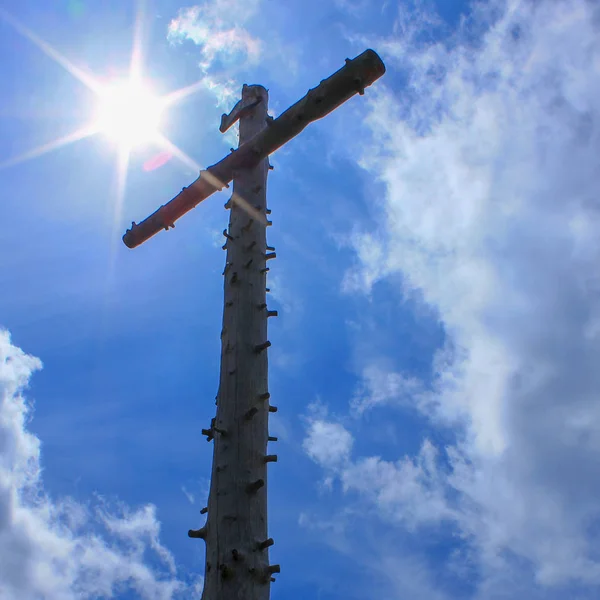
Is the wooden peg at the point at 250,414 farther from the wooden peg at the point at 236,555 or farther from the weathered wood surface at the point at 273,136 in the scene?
the weathered wood surface at the point at 273,136

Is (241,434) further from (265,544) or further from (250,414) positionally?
(265,544)

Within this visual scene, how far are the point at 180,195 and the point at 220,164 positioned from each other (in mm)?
820

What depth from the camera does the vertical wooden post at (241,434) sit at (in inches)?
167

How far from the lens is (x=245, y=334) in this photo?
5.62 metres

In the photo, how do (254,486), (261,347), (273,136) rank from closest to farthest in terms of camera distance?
1. (254,486)
2. (261,347)
3. (273,136)

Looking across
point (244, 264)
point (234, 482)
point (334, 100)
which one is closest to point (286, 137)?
point (334, 100)

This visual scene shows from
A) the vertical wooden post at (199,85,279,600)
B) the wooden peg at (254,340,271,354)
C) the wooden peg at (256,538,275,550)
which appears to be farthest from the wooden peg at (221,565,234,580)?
the wooden peg at (254,340,271,354)

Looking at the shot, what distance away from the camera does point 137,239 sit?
8.26m

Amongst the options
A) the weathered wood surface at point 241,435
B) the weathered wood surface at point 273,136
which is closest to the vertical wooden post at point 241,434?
the weathered wood surface at point 241,435

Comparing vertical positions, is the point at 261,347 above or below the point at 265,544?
above

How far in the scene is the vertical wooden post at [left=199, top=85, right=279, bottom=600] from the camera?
4.23 metres

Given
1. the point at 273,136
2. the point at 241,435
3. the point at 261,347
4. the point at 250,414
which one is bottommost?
the point at 241,435

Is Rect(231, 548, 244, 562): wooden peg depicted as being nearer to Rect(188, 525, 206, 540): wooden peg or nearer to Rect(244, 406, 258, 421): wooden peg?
Rect(188, 525, 206, 540): wooden peg

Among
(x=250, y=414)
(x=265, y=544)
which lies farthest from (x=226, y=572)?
(x=250, y=414)
